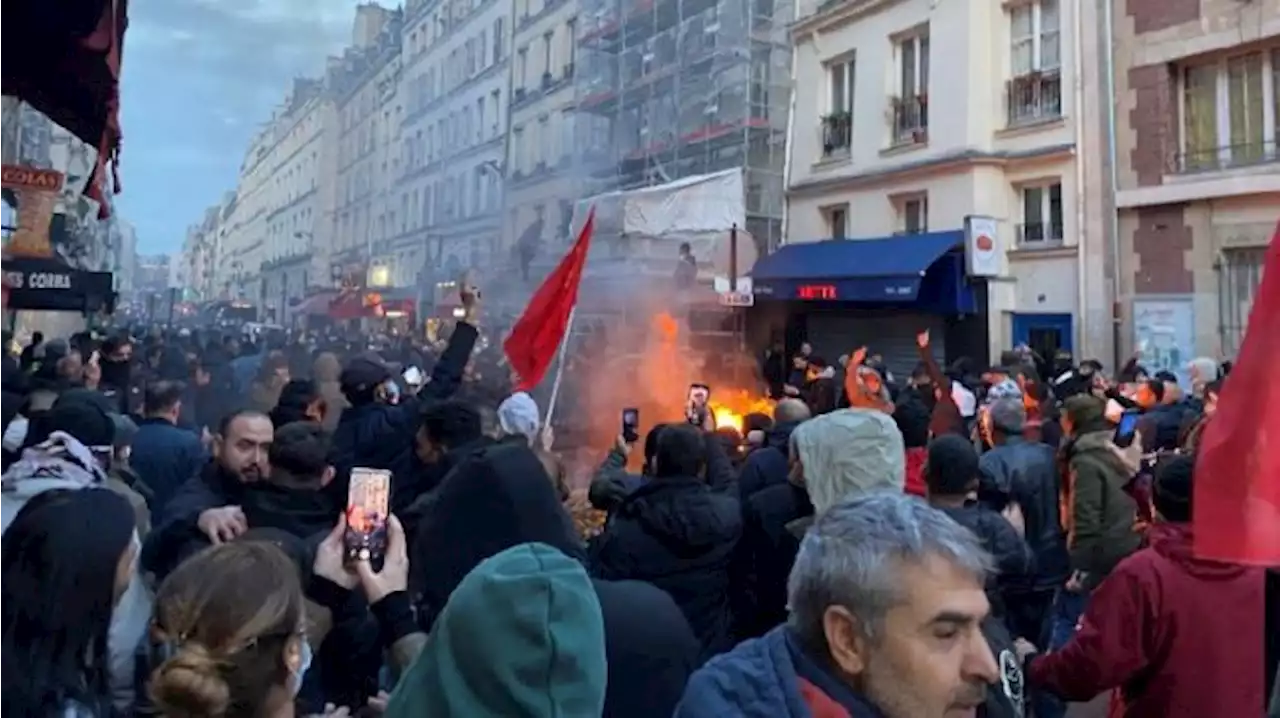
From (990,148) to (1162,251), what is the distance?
2998 mm

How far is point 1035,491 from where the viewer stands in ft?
A: 16.0

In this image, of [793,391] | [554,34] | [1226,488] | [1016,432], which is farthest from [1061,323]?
[554,34]

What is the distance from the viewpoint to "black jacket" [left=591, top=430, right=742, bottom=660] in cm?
360

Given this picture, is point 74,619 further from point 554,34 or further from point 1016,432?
point 554,34

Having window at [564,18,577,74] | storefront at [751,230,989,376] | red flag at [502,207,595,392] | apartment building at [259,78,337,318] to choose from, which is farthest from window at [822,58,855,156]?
apartment building at [259,78,337,318]

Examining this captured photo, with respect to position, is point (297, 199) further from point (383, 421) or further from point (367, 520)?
point (367, 520)

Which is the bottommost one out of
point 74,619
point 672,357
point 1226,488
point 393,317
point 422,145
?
point 74,619

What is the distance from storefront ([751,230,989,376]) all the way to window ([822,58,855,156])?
74.2 inches

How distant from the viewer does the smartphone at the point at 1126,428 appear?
6.16 metres

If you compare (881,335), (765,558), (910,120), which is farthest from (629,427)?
(910,120)

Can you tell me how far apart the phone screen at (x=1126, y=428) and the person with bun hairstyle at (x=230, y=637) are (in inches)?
218

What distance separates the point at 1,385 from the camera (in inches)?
263

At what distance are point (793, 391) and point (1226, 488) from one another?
314 inches

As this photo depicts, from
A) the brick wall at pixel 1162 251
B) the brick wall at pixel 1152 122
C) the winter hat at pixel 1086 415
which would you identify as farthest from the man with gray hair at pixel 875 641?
the brick wall at pixel 1152 122
